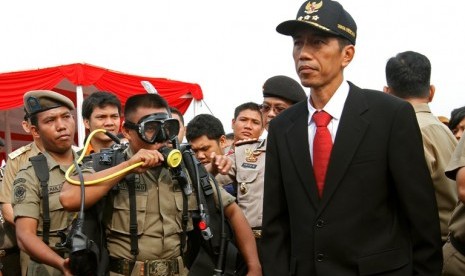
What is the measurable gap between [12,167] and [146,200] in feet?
6.89

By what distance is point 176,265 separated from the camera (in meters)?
3.14

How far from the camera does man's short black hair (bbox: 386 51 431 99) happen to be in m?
3.29

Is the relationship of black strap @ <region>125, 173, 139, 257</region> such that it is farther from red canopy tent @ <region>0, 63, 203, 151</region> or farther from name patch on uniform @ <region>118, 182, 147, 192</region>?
red canopy tent @ <region>0, 63, 203, 151</region>

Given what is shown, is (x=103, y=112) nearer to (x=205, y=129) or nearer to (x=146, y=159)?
(x=205, y=129)

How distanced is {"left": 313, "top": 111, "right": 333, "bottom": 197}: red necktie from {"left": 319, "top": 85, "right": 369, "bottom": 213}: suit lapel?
0.14 ft

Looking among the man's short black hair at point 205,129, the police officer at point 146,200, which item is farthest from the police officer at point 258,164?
the police officer at point 146,200

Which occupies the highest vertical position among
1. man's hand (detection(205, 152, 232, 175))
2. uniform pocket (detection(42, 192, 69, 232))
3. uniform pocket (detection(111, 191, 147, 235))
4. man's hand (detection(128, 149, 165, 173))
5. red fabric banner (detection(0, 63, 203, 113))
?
red fabric banner (detection(0, 63, 203, 113))

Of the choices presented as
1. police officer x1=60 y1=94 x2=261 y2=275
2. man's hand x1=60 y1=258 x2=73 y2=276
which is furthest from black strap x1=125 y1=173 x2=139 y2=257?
man's hand x1=60 y1=258 x2=73 y2=276

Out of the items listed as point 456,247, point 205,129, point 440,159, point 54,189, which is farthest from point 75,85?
point 456,247

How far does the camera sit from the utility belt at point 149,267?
3.03 meters

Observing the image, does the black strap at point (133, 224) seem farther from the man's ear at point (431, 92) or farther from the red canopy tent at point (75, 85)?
the red canopy tent at point (75, 85)

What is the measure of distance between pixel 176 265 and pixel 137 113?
915 mm

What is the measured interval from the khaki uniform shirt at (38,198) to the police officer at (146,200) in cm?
70

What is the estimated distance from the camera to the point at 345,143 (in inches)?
92.5
